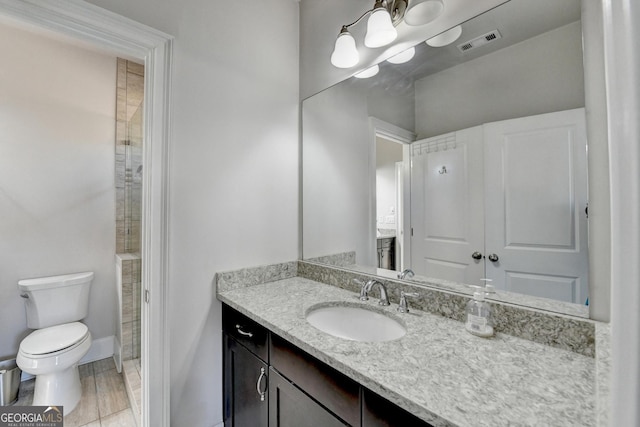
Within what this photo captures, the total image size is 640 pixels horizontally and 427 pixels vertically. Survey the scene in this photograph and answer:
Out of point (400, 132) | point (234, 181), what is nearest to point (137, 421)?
point (234, 181)

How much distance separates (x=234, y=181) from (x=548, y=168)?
1368 mm

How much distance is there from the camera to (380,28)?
1.28 m

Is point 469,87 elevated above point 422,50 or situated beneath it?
situated beneath

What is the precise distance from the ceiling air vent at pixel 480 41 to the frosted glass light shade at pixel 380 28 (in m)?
0.31

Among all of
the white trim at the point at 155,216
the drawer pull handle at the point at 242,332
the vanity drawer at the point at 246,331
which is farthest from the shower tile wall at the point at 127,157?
the drawer pull handle at the point at 242,332

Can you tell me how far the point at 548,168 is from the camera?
0.98 meters

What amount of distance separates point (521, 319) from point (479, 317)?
13 centimetres

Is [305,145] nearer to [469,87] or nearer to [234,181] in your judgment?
[234,181]

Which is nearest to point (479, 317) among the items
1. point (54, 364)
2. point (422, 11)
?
point (422, 11)

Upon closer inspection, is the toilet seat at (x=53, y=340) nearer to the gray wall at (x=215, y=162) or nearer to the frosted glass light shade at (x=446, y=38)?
the gray wall at (x=215, y=162)

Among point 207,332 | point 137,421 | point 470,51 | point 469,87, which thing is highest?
point 470,51

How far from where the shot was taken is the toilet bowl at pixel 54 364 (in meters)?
1.62

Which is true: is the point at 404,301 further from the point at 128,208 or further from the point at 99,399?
the point at 128,208

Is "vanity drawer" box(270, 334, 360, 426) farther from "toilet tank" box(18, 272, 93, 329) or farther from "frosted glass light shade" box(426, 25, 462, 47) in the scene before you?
"toilet tank" box(18, 272, 93, 329)
